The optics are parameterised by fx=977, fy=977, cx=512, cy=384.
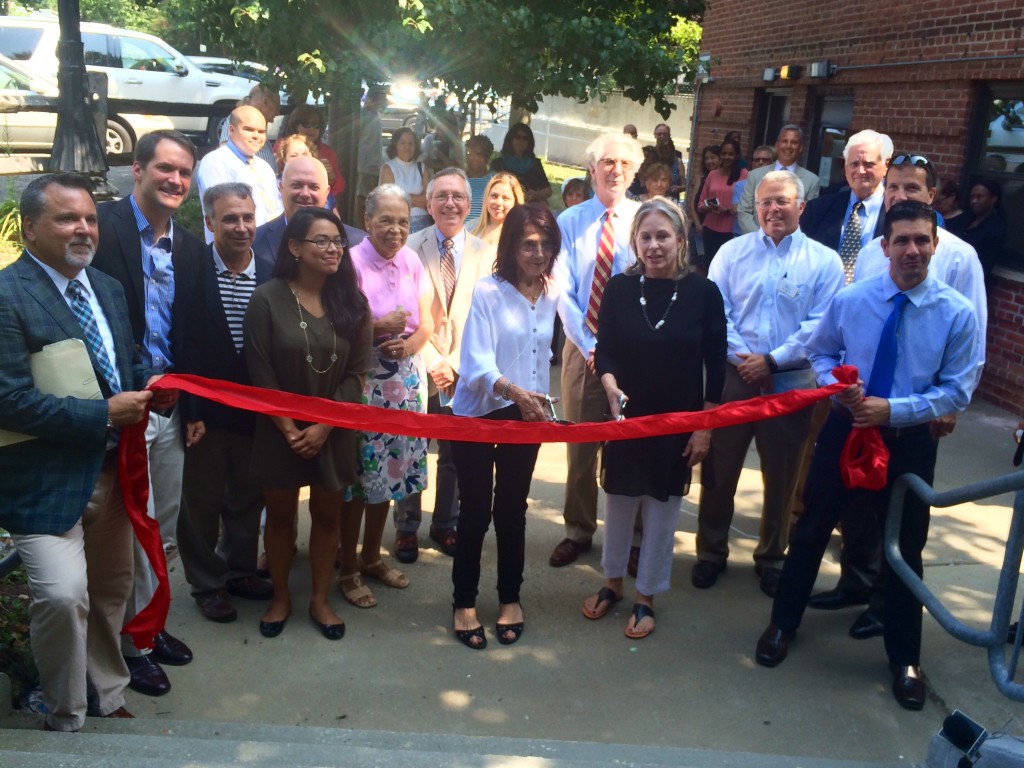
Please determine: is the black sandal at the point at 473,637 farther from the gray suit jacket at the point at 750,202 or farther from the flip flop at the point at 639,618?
the gray suit jacket at the point at 750,202

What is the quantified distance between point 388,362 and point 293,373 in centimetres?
64

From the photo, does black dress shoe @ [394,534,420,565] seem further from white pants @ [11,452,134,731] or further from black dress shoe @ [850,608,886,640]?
black dress shoe @ [850,608,886,640]

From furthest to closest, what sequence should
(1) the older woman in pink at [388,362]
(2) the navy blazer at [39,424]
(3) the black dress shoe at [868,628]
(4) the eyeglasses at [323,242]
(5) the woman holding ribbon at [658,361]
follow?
1. (1) the older woman in pink at [388,362]
2. (3) the black dress shoe at [868,628]
3. (5) the woman holding ribbon at [658,361]
4. (4) the eyeglasses at [323,242]
5. (2) the navy blazer at [39,424]

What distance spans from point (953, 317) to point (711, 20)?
12378 millimetres

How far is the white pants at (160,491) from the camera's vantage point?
4.01 meters

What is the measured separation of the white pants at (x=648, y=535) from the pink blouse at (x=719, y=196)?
644 centimetres

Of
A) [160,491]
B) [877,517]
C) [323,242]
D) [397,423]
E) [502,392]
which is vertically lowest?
A: [160,491]

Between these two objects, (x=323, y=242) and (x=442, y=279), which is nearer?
(x=323, y=242)

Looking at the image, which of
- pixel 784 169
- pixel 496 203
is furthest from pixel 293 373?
pixel 784 169

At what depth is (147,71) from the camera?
61.2 feet

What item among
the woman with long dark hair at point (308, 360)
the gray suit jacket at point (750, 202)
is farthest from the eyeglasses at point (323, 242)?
the gray suit jacket at point (750, 202)

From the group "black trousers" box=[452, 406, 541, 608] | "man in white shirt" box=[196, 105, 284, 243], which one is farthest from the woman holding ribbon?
"man in white shirt" box=[196, 105, 284, 243]

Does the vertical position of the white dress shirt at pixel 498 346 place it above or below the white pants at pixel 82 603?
above

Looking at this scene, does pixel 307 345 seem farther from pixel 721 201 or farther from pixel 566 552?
pixel 721 201
